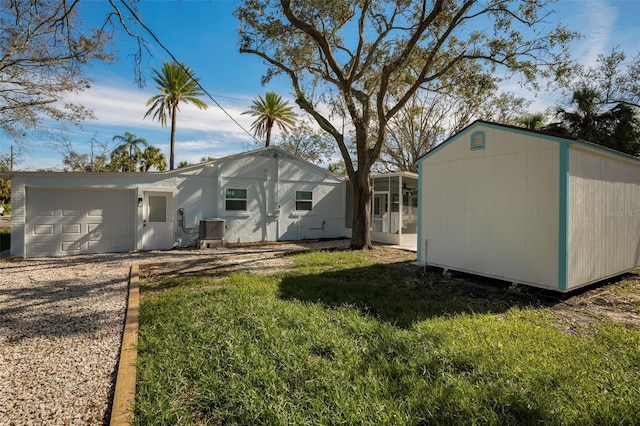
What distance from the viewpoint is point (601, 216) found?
6.25 meters

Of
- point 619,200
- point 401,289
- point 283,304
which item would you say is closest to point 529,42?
point 619,200

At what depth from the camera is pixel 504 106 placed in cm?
1944

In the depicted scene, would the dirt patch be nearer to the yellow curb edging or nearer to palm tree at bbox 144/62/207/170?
the yellow curb edging

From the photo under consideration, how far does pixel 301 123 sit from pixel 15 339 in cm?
2195

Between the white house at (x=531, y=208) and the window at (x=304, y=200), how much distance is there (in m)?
7.17

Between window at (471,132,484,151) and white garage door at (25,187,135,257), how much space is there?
405 inches

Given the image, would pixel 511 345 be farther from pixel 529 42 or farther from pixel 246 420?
pixel 529 42

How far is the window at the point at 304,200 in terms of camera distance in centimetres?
1413

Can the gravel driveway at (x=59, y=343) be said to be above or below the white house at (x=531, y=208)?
below

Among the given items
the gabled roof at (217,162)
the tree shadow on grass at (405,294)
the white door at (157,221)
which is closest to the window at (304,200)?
the gabled roof at (217,162)

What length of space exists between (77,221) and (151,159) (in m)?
21.2

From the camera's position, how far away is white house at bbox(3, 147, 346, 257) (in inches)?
379

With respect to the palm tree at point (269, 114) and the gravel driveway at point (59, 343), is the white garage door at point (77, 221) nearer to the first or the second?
the gravel driveway at point (59, 343)

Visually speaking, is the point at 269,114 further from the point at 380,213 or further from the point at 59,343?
the point at 59,343
